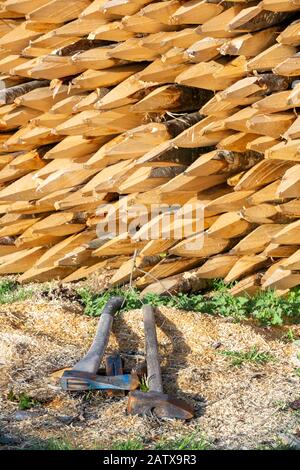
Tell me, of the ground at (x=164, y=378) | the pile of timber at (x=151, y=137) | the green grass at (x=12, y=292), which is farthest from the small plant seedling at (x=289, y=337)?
the green grass at (x=12, y=292)

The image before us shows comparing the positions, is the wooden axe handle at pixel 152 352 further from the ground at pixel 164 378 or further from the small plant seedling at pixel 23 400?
the small plant seedling at pixel 23 400

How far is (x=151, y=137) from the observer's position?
21.0ft

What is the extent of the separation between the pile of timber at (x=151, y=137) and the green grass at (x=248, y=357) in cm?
77

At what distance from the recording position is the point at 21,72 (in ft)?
23.2

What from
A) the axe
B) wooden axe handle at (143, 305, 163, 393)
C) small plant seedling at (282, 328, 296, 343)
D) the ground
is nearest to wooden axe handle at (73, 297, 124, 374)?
the axe

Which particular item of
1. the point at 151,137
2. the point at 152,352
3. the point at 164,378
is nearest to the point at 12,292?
the point at 151,137

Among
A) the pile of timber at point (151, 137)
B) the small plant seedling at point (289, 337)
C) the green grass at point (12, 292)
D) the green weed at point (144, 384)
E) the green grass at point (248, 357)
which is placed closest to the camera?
the green weed at point (144, 384)

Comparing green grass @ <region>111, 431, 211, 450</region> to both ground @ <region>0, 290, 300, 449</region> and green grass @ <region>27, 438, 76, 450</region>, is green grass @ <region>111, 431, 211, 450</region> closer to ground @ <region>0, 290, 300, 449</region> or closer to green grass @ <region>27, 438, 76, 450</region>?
ground @ <region>0, 290, 300, 449</region>

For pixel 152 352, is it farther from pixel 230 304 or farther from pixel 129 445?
pixel 230 304

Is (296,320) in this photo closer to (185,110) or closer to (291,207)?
(291,207)

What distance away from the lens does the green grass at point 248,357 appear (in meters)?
5.36

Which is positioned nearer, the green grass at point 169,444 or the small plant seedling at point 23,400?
the green grass at point 169,444

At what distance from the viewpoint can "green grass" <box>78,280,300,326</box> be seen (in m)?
6.05

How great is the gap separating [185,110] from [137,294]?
1204 mm
